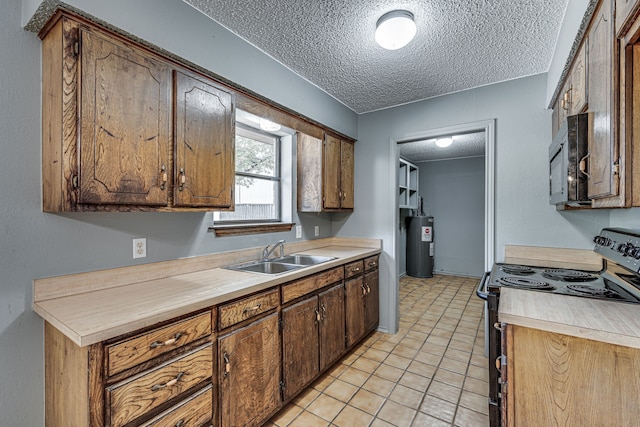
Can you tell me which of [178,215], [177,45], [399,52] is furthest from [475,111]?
[178,215]

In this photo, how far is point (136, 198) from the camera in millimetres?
1405

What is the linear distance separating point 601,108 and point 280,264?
2.08 m

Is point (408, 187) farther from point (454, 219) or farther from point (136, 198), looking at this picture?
point (136, 198)

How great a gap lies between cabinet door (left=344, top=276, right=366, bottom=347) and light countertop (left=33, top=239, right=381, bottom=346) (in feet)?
2.68

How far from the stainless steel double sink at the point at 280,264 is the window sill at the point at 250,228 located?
0.80ft

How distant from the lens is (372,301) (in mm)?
3016

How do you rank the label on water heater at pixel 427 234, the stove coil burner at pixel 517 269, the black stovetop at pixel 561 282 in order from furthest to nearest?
the label on water heater at pixel 427 234 → the stove coil burner at pixel 517 269 → the black stovetop at pixel 561 282

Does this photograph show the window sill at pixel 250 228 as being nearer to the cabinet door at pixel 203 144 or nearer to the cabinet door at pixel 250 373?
the cabinet door at pixel 203 144

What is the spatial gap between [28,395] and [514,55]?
11.3 ft

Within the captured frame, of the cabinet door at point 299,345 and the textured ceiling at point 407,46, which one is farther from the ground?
the textured ceiling at point 407,46

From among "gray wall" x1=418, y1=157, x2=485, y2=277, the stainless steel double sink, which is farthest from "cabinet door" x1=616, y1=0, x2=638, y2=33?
"gray wall" x1=418, y1=157, x2=485, y2=277

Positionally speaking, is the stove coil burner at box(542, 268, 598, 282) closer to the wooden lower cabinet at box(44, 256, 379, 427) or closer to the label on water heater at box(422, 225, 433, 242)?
the wooden lower cabinet at box(44, 256, 379, 427)

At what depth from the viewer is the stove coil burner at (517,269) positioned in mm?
2045

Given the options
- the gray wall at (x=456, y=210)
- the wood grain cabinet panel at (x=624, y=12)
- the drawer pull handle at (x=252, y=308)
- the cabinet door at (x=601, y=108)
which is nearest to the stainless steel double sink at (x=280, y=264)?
the drawer pull handle at (x=252, y=308)
